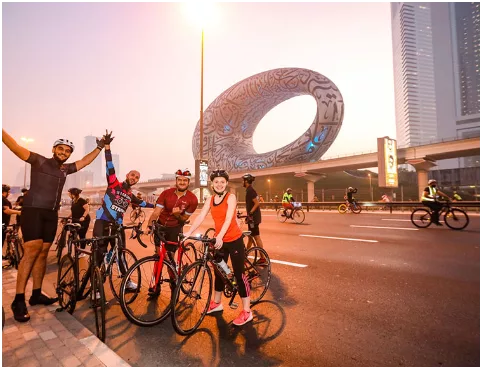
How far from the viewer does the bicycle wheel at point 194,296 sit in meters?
3.74

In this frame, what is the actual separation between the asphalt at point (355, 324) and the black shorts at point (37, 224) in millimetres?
1287

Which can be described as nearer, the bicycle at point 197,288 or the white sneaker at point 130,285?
the bicycle at point 197,288

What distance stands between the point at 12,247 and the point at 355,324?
798 cm

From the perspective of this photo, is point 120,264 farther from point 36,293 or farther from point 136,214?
point 136,214

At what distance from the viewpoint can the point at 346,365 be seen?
2.78 metres

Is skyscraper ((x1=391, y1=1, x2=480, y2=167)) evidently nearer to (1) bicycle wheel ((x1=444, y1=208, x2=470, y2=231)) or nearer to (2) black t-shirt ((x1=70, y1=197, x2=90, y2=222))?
(1) bicycle wheel ((x1=444, y1=208, x2=470, y2=231))

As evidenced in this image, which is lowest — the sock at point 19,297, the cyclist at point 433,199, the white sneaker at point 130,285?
the sock at point 19,297

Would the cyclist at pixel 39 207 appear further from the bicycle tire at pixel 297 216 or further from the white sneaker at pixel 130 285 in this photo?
the bicycle tire at pixel 297 216

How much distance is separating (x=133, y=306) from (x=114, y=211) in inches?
66.7

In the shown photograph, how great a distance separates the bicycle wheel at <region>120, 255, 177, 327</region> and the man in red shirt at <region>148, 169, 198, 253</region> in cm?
81

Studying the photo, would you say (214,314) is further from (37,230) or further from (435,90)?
(435,90)

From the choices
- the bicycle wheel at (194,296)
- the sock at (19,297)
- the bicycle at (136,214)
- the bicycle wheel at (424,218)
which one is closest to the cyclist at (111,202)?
the sock at (19,297)

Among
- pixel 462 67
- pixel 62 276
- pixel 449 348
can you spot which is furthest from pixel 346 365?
pixel 62 276

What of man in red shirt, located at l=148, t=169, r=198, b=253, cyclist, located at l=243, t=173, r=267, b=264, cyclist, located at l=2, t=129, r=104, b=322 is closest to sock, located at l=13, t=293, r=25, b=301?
cyclist, located at l=2, t=129, r=104, b=322
